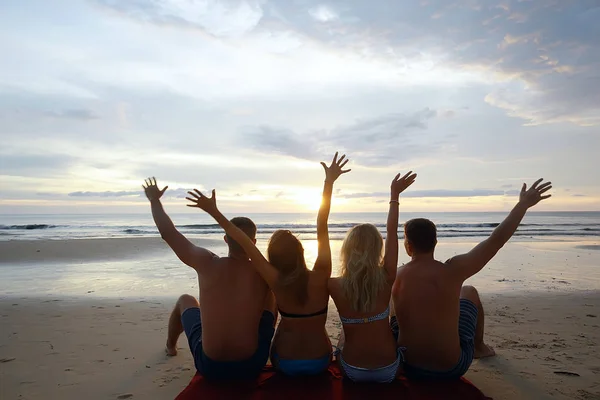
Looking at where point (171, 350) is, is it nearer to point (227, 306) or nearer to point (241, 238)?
point (227, 306)

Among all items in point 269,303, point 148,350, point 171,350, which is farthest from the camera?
point 148,350

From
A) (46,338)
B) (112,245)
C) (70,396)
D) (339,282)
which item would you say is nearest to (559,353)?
(339,282)

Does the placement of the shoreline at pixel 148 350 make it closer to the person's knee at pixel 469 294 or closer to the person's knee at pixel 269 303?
the person's knee at pixel 469 294

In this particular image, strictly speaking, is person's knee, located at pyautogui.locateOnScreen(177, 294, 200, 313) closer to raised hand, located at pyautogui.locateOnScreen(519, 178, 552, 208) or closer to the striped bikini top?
the striped bikini top

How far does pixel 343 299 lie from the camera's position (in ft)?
11.1

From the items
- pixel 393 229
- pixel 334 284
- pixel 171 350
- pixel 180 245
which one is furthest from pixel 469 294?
pixel 171 350

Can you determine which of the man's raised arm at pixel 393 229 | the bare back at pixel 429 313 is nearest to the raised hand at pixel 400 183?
the man's raised arm at pixel 393 229

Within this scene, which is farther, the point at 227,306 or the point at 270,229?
the point at 270,229

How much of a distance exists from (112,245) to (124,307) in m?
12.5

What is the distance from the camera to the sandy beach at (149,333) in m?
4.05

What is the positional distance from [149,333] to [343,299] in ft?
11.4

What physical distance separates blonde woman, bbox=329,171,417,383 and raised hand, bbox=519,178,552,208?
1.15m

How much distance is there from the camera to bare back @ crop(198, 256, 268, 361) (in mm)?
3490

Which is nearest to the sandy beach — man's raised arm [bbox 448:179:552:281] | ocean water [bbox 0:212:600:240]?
man's raised arm [bbox 448:179:552:281]
